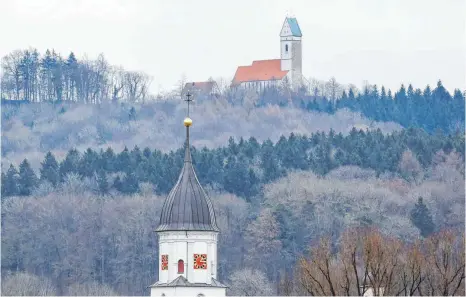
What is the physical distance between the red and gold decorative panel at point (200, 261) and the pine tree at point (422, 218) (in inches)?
2464

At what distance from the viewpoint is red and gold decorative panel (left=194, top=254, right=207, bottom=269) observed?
274 ft

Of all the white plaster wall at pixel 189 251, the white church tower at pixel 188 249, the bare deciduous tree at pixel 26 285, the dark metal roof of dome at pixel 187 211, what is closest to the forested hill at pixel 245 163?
the bare deciduous tree at pixel 26 285

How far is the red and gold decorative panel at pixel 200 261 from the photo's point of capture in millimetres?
83375

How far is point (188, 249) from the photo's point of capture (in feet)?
274

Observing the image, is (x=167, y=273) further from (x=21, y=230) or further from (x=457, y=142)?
(x=457, y=142)

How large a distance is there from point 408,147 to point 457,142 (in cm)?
303

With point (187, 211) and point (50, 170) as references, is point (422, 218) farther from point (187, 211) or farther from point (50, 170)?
point (187, 211)

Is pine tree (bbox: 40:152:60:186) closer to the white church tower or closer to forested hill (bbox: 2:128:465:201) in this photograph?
forested hill (bbox: 2:128:465:201)

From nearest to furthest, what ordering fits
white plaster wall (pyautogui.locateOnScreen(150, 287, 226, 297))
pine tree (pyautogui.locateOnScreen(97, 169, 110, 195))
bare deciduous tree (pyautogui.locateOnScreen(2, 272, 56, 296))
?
white plaster wall (pyautogui.locateOnScreen(150, 287, 226, 297))
bare deciduous tree (pyautogui.locateOnScreen(2, 272, 56, 296))
pine tree (pyautogui.locateOnScreen(97, 169, 110, 195))

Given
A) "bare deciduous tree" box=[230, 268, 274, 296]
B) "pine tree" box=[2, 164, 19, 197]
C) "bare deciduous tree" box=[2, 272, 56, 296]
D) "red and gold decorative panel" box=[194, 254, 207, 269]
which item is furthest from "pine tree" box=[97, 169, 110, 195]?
"red and gold decorative panel" box=[194, 254, 207, 269]

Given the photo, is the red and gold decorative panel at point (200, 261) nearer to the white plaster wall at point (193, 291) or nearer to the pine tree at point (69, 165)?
the white plaster wall at point (193, 291)

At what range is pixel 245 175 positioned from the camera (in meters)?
167

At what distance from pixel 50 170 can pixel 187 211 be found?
88.4 metres

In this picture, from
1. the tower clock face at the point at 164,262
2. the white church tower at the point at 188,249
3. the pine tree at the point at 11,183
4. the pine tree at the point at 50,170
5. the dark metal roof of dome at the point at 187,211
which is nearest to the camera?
the white church tower at the point at 188,249
